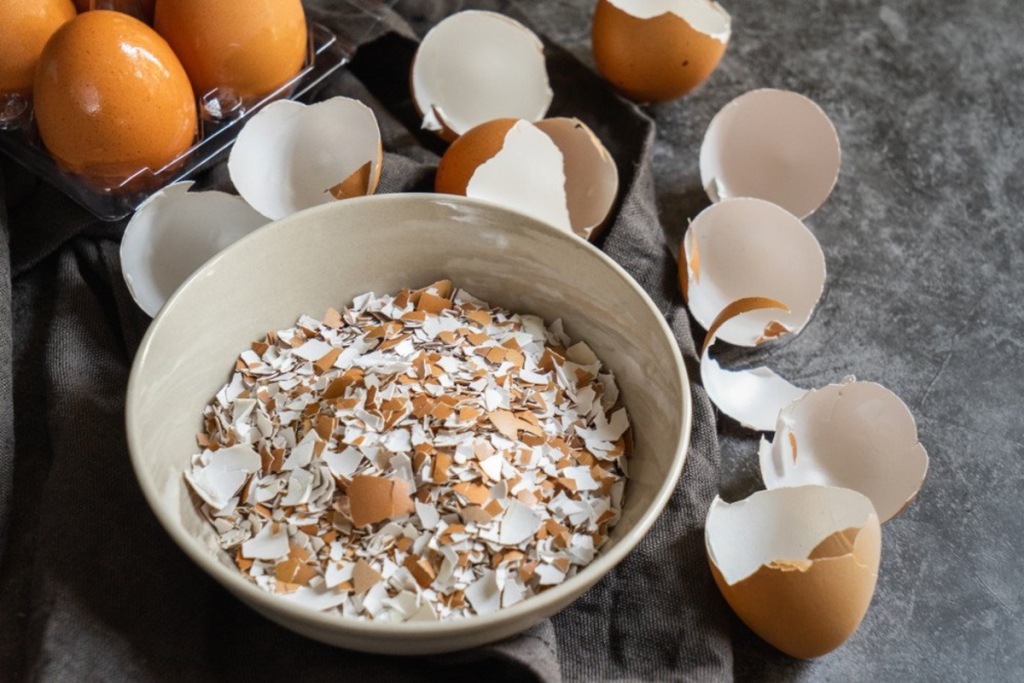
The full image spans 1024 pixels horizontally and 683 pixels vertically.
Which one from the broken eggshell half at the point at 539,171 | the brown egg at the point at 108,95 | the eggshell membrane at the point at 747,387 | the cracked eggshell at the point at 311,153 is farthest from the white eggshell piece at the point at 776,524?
the brown egg at the point at 108,95

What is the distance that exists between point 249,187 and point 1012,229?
0.82 metres

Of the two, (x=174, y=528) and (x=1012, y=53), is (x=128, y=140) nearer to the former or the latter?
(x=174, y=528)

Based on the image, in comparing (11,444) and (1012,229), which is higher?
(11,444)

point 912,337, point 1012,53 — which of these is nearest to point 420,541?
point 912,337

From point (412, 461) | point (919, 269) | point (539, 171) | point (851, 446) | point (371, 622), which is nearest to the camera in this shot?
point (371, 622)

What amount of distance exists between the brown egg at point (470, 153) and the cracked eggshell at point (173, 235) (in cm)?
19

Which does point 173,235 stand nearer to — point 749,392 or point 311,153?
point 311,153

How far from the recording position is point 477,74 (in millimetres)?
1113

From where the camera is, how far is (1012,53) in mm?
1345

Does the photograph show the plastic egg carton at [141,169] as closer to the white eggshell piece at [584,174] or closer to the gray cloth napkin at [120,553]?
the gray cloth napkin at [120,553]

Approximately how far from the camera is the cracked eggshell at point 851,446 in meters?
0.86

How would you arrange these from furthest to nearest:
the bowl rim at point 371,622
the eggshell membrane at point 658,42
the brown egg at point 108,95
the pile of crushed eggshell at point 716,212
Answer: the eggshell membrane at point 658,42 → the brown egg at point 108,95 → the pile of crushed eggshell at point 716,212 → the bowl rim at point 371,622

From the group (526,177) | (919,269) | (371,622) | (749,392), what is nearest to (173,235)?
(526,177)

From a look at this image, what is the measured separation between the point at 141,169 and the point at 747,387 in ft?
1.97
